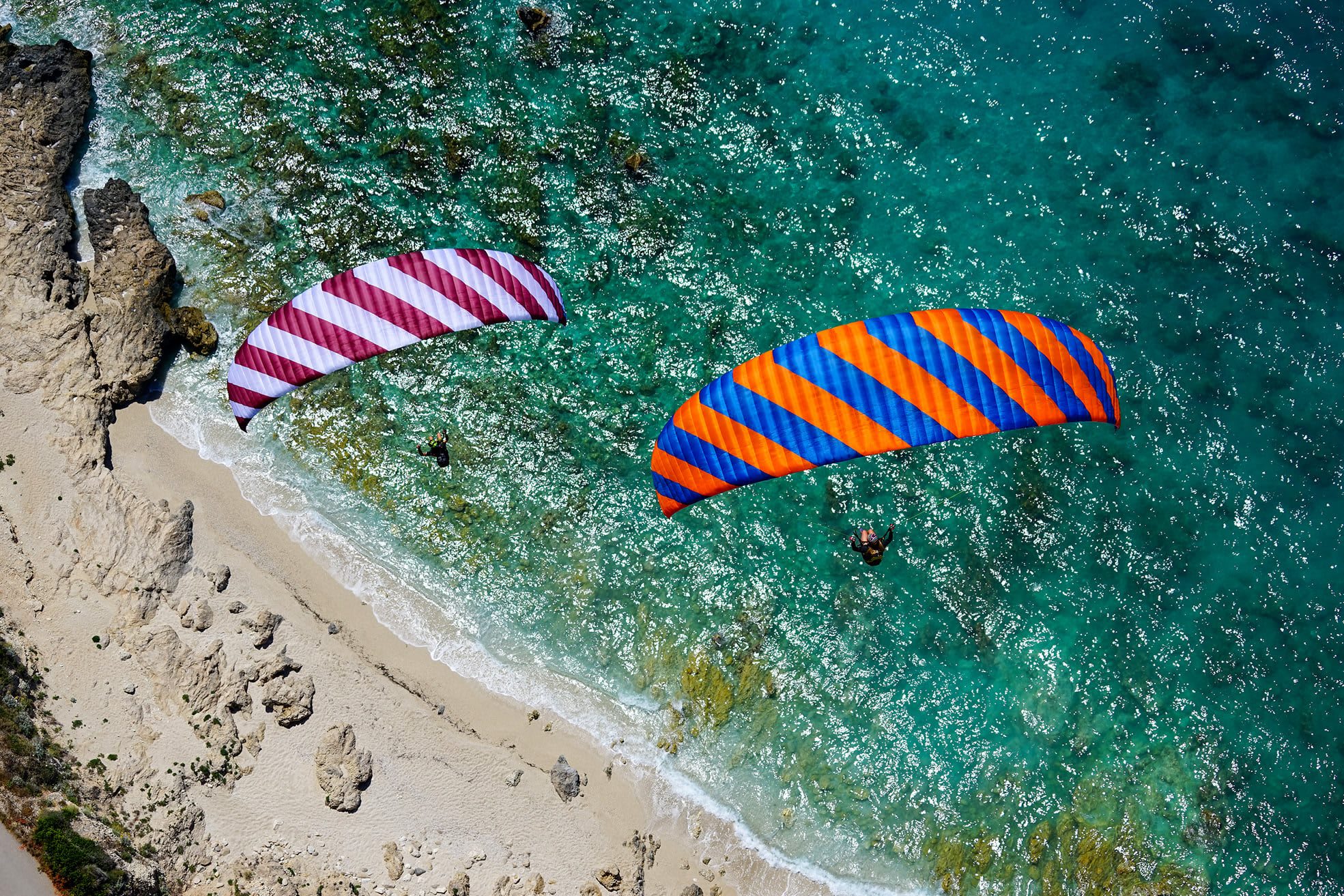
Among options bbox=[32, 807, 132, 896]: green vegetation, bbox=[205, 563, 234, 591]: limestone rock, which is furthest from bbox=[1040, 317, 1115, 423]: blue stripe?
bbox=[32, 807, 132, 896]: green vegetation

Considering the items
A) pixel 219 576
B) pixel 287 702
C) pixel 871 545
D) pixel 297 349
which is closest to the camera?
pixel 297 349

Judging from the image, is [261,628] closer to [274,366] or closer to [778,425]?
[274,366]

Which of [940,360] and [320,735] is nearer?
[940,360]

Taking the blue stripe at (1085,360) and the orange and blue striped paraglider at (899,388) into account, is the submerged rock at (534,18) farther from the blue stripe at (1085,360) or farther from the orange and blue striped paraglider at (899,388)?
the blue stripe at (1085,360)

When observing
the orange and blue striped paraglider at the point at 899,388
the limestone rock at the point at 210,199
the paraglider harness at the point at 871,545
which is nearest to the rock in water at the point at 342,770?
the orange and blue striped paraglider at the point at 899,388

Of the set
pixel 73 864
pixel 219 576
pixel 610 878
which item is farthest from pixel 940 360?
pixel 73 864

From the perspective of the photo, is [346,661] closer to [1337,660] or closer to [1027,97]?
[1027,97]

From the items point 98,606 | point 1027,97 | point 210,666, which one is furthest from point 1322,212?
point 98,606
